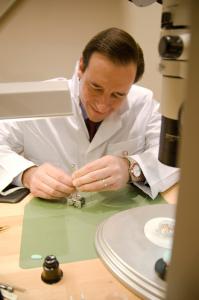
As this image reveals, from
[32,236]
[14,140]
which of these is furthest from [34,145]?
[32,236]

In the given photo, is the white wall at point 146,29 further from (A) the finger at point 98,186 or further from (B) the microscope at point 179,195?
(B) the microscope at point 179,195

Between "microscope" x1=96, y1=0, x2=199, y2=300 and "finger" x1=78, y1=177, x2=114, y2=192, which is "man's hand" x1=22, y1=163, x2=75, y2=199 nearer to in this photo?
"finger" x1=78, y1=177, x2=114, y2=192

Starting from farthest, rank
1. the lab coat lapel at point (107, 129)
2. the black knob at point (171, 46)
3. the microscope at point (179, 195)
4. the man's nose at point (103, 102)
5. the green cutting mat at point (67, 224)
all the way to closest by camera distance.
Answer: the lab coat lapel at point (107, 129) < the man's nose at point (103, 102) < the green cutting mat at point (67, 224) < the black knob at point (171, 46) < the microscope at point (179, 195)

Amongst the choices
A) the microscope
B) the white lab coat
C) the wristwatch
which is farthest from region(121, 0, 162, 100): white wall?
the microscope

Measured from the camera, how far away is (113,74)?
40.1 inches

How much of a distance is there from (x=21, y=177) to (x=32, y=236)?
329mm

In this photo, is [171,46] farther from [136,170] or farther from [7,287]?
[136,170]

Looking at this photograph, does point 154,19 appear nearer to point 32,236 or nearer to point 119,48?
point 119,48

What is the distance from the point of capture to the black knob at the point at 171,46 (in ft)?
1.03

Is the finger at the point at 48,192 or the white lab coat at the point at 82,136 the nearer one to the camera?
the finger at the point at 48,192

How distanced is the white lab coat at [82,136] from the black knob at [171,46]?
803 millimetres

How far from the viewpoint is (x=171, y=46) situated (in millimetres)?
331

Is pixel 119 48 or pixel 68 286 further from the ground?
pixel 119 48

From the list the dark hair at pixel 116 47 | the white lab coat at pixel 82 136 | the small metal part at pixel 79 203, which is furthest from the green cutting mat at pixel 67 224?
the dark hair at pixel 116 47
